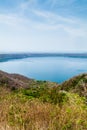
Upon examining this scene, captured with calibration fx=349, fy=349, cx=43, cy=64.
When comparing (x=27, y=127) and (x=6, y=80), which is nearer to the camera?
(x=27, y=127)

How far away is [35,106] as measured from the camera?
9.05 m

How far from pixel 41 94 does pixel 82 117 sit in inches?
219

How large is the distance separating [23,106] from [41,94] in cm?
478

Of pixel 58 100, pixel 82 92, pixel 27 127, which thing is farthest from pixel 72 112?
pixel 82 92

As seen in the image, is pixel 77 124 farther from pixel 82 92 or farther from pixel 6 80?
pixel 6 80

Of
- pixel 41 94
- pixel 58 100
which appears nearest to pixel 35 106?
pixel 58 100

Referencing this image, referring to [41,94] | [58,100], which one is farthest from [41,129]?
[41,94]

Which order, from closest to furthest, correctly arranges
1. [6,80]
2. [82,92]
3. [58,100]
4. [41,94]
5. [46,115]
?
[46,115] → [58,100] → [41,94] → [82,92] → [6,80]

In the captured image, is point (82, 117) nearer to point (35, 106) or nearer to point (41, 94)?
point (35, 106)

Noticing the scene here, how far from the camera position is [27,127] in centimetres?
733

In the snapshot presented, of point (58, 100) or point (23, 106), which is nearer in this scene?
point (23, 106)

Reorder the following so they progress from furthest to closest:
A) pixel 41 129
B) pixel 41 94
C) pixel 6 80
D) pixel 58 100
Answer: pixel 6 80 < pixel 41 94 < pixel 58 100 < pixel 41 129

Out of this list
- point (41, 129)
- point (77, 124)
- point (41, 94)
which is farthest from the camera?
point (41, 94)

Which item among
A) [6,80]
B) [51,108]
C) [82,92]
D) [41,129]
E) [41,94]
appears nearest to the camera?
[41,129]
